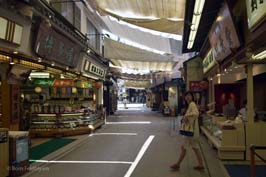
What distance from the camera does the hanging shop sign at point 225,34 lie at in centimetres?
844

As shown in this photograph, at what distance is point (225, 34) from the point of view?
9.36 m

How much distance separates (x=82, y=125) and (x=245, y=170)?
10.1m

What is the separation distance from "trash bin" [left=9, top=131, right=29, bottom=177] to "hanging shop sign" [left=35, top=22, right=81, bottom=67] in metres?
2.63

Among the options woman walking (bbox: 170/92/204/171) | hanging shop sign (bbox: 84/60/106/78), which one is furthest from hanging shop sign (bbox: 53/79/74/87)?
woman walking (bbox: 170/92/204/171)

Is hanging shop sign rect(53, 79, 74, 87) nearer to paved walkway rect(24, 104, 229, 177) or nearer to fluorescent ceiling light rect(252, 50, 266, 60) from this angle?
paved walkway rect(24, 104, 229, 177)

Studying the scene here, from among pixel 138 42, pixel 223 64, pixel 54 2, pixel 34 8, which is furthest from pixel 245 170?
pixel 138 42

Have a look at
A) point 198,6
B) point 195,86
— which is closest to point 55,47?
point 198,6

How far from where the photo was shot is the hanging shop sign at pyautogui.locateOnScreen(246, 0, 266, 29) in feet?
17.7

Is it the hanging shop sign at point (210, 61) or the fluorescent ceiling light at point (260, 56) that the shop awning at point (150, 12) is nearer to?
the hanging shop sign at point (210, 61)

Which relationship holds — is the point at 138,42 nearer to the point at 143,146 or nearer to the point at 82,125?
the point at 82,125

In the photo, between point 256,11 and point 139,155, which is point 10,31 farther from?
point 139,155

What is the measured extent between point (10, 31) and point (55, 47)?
3.57 metres

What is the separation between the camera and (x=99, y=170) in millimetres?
8883

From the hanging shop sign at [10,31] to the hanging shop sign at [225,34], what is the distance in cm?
468
